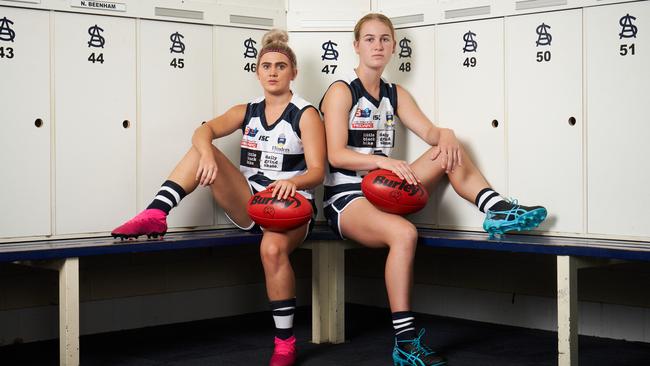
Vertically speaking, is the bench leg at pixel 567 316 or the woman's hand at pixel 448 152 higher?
the woman's hand at pixel 448 152

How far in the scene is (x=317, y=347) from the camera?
3600 millimetres

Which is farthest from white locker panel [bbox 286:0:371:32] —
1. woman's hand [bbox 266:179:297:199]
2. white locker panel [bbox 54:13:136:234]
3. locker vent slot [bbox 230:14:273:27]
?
woman's hand [bbox 266:179:297:199]

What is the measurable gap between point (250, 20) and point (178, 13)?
383 mm

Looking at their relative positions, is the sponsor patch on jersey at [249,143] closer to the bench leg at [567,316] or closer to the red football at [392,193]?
the red football at [392,193]

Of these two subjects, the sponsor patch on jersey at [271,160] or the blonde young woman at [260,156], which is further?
the sponsor patch on jersey at [271,160]

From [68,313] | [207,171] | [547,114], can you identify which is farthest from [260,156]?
[547,114]

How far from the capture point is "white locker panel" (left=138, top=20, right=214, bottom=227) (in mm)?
3826

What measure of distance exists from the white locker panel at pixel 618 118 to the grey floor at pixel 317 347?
1.72ft

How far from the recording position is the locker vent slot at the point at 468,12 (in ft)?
12.4

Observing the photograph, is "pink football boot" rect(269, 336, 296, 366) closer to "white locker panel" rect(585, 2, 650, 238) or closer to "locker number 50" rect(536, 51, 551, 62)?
"white locker panel" rect(585, 2, 650, 238)

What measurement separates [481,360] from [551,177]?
2.70 feet

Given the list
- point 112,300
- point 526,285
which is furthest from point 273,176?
point 526,285

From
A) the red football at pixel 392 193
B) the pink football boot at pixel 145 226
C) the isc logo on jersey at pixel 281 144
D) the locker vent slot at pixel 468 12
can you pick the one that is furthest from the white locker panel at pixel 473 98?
the pink football boot at pixel 145 226

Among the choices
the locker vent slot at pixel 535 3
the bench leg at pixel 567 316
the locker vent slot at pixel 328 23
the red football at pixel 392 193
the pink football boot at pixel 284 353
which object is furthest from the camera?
the locker vent slot at pixel 328 23
